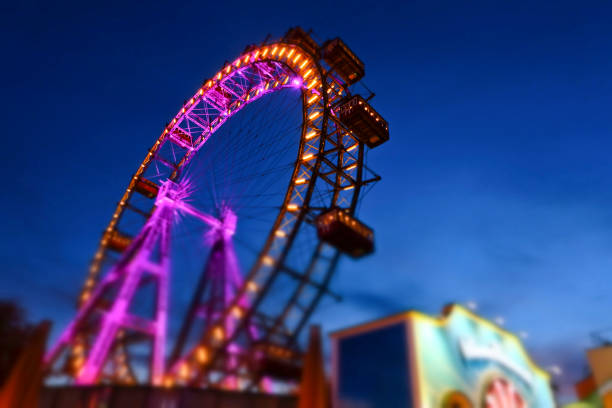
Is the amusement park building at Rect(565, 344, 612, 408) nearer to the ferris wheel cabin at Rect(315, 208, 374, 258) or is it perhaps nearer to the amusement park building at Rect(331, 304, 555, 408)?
the amusement park building at Rect(331, 304, 555, 408)

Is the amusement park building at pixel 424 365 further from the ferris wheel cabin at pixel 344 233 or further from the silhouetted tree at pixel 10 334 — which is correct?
the silhouetted tree at pixel 10 334

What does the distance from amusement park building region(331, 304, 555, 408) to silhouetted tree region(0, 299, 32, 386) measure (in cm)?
2781

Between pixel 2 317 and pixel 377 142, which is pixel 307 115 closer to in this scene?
pixel 377 142

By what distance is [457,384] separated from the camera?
11641mm

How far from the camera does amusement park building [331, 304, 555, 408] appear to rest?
1095cm

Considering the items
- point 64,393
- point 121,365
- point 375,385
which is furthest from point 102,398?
point 121,365

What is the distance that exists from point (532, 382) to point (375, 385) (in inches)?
270

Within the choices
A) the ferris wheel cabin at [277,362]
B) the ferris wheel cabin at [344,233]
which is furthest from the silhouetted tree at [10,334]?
the ferris wheel cabin at [344,233]

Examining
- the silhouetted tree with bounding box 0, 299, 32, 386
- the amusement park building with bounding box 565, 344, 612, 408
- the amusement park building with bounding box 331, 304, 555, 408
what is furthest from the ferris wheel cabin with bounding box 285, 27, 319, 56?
the silhouetted tree with bounding box 0, 299, 32, 386

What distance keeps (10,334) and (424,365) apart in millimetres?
31570

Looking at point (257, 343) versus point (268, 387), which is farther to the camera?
point (268, 387)

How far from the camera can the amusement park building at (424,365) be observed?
10953 mm

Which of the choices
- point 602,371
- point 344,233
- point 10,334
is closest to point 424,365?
point 344,233

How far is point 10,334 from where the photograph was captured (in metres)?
30.8
